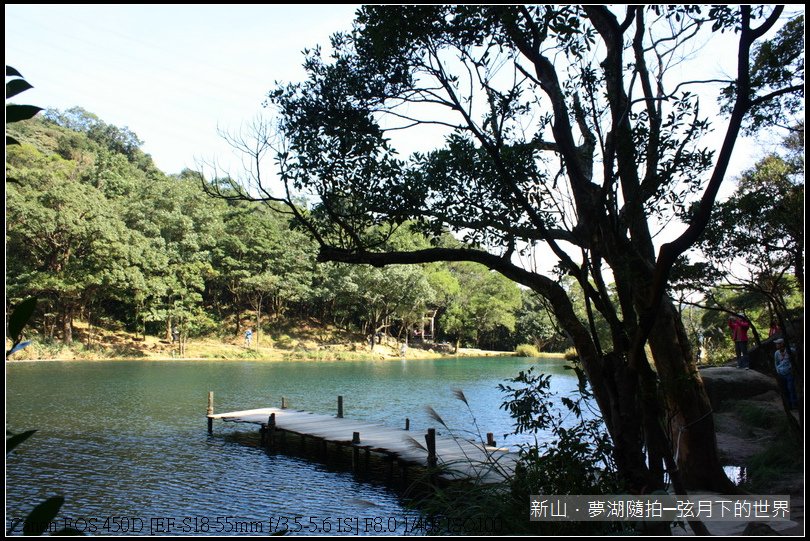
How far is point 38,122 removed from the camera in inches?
2052

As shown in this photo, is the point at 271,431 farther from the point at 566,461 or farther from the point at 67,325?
the point at 67,325

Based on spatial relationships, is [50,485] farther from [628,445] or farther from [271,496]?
[628,445]

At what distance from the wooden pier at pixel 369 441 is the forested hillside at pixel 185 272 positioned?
1125cm

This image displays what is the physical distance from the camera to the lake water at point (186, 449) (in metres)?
7.59

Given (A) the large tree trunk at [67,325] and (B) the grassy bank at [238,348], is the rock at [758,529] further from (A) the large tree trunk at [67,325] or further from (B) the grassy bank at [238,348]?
(A) the large tree trunk at [67,325]

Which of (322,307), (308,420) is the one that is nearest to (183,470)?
(308,420)

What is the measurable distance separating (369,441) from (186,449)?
3397 millimetres

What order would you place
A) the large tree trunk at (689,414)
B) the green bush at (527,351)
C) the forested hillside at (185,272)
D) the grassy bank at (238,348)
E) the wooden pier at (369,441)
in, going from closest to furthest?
the large tree trunk at (689,414)
the wooden pier at (369,441)
the forested hillside at (185,272)
the grassy bank at (238,348)
the green bush at (527,351)

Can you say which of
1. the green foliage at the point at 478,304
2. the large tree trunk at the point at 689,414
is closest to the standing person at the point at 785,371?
the large tree trunk at the point at 689,414

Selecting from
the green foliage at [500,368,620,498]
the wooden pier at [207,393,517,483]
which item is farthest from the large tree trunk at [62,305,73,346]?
the green foliage at [500,368,620,498]

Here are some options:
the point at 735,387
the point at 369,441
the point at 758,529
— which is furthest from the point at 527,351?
the point at 758,529

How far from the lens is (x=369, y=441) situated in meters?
10.8

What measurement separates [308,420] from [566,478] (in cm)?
956

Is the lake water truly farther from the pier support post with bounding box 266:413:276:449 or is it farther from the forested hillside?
the forested hillside
